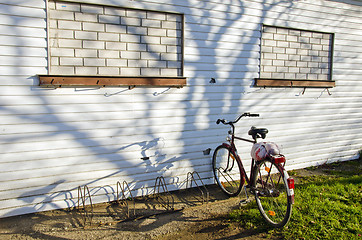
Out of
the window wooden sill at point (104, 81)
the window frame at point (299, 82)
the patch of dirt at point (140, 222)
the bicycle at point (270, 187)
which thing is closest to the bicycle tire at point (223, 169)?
the bicycle at point (270, 187)

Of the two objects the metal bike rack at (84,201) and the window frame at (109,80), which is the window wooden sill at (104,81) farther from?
the metal bike rack at (84,201)

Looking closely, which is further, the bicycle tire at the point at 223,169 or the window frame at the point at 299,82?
the window frame at the point at 299,82

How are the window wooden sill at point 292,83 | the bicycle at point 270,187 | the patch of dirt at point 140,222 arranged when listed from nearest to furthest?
1. the bicycle at point 270,187
2. the patch of dirt at point 140,222
3. the window wooden sill at point 292,83

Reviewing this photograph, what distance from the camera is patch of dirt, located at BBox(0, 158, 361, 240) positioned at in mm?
3326

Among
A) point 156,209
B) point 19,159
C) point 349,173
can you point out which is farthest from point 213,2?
point 349,173

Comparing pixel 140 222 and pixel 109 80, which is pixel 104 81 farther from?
pixel 140 222

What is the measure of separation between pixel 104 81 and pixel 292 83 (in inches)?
137

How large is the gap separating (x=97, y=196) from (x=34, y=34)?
2227mm

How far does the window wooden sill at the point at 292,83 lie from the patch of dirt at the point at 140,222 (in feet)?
6.78

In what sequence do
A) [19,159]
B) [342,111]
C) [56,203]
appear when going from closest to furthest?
[19,159] < [56,203] < [342,111]

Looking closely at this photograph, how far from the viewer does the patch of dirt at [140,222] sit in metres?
3.33

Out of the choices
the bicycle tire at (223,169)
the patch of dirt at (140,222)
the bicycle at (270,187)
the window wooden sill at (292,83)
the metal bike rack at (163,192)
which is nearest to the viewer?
the bicycle at (270,187)

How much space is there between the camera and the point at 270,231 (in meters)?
3.34

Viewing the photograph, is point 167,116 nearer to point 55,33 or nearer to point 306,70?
point 55,33
